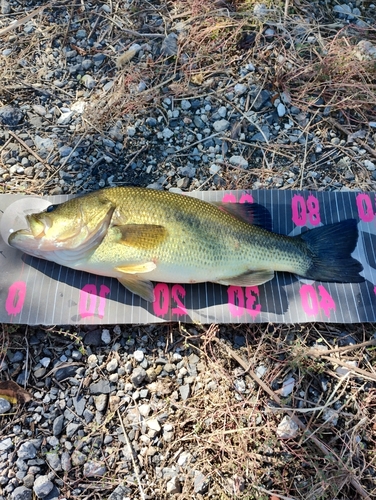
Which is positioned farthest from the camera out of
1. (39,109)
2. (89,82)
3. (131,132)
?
(89,82)

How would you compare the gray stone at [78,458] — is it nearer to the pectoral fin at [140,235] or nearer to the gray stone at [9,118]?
the pectoral fin at [140,235]

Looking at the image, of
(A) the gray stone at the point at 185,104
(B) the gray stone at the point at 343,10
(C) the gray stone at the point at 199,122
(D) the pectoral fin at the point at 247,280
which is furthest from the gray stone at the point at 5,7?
(D) the pectoral fin at the point at 247,280

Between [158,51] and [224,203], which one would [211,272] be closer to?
[224,203]

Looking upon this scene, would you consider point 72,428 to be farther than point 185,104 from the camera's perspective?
No

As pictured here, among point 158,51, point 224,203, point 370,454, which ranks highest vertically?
point 158,51

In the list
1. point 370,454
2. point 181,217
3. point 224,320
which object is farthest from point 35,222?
point 370,454

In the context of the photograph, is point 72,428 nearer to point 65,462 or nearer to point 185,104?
point 65,462

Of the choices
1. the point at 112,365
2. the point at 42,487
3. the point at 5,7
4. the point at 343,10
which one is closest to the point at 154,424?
the point at 112,365
